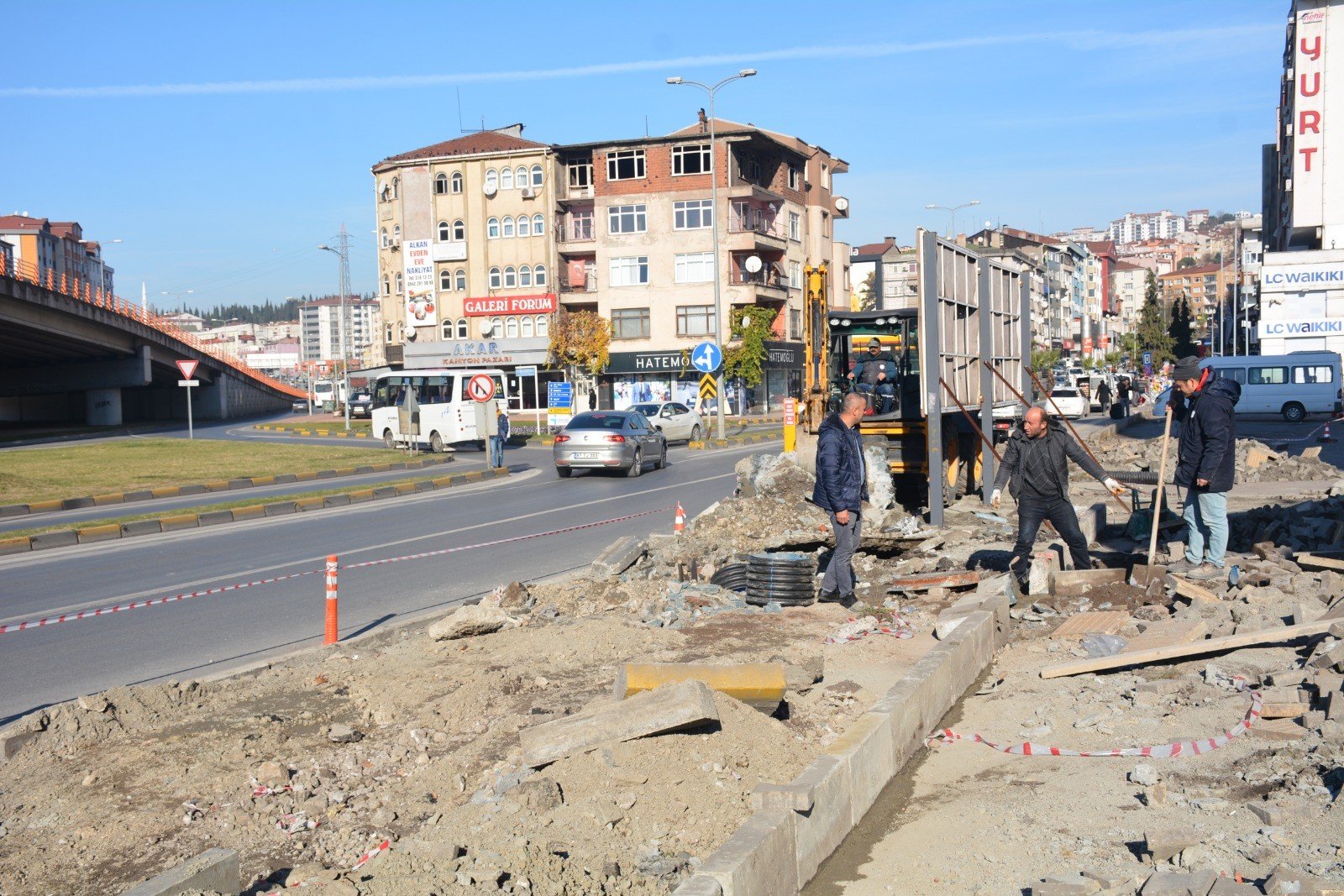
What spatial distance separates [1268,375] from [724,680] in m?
44.1

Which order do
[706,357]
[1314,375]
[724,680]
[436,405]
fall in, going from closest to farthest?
[724,680]
[706,357]
[436,405]
[1314,375]

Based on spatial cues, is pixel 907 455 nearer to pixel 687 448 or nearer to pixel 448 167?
pixel 687 448

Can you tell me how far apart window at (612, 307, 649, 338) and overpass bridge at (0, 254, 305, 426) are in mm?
22603

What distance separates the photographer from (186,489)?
2656 cm

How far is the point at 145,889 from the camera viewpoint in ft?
13.8

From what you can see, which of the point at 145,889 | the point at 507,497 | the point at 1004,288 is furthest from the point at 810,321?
the point at 145,889

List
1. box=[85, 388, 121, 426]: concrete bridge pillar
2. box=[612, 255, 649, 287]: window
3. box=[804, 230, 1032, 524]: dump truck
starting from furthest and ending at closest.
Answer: box=[612, 255, 649, 287]: window, box=[85, 388, 121, 426]: concrete bridge pillar, box=[804, 230, 1032, 524]: dump truck

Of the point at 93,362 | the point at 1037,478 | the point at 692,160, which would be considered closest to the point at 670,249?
the point at 692,160

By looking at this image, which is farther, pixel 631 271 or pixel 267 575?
pixel 631 271

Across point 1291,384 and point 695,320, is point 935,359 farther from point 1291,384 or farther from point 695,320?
point 695,320

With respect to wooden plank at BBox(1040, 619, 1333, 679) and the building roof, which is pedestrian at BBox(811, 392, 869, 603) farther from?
A: the building roof

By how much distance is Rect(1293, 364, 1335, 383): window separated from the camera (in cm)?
4372

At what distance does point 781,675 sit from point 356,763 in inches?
91.3

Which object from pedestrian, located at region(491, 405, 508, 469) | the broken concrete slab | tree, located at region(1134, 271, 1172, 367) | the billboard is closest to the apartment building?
the billboard
